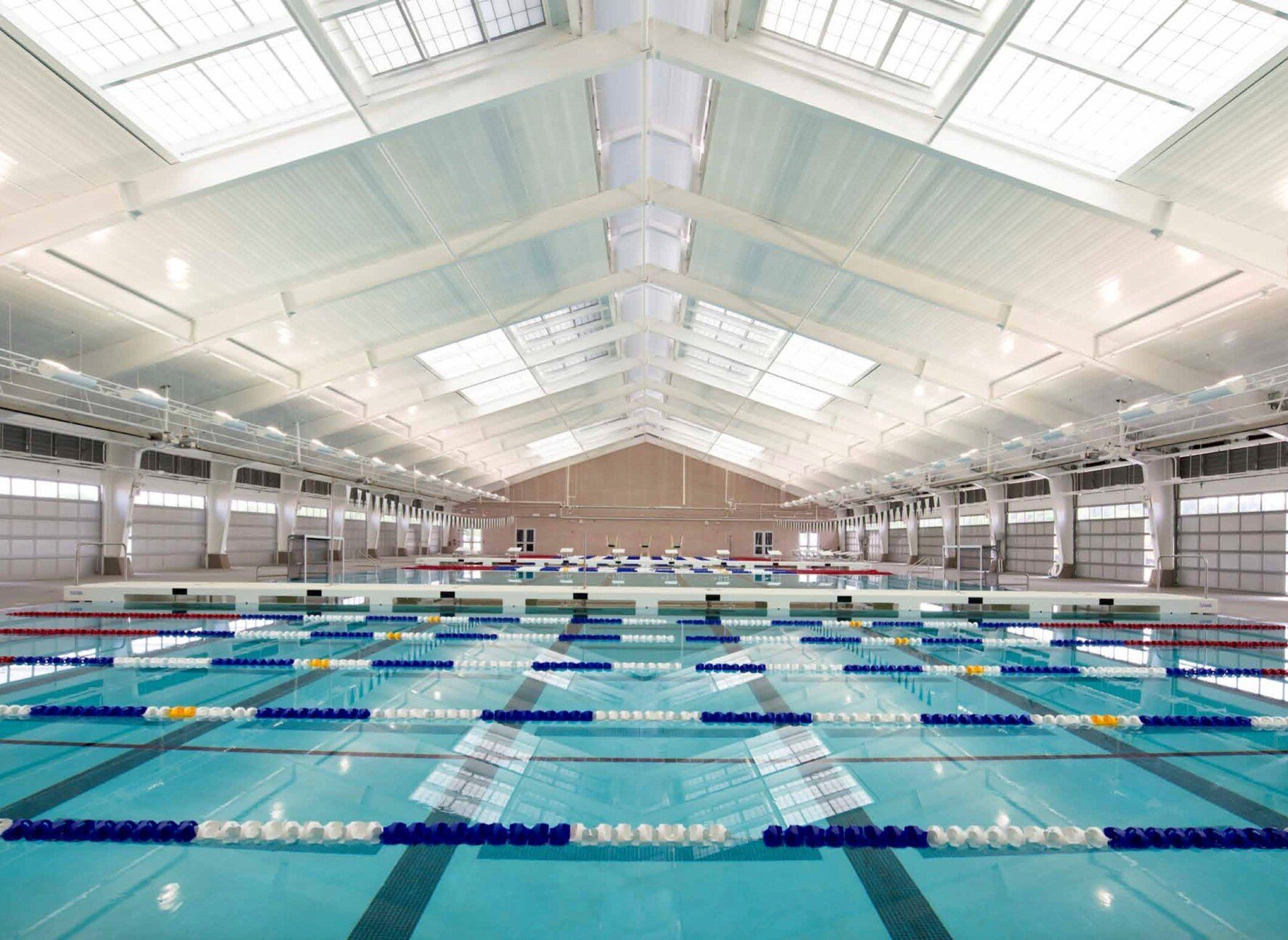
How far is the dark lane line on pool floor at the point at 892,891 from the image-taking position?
2373 millimetres

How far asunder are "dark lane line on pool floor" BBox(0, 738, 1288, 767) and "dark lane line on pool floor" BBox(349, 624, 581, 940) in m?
0.94

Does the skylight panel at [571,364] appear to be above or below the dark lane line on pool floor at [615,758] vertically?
above

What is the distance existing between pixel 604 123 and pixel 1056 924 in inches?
394

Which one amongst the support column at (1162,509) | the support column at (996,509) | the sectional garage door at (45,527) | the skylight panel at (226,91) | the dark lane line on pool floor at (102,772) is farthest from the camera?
the support column at (996,509)

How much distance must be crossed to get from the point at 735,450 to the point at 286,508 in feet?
60.5

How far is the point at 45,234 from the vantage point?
24.7ft

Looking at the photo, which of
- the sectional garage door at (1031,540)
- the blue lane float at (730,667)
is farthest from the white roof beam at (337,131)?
the sectional garage door at (1031,540)

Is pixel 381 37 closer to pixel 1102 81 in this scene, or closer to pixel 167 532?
pixel 1102 81

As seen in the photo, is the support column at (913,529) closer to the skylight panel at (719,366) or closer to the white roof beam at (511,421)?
the skylight panel at (719,366)

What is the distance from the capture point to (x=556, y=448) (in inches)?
1284

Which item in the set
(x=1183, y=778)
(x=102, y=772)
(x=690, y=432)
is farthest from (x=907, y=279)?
(x=690, y=432)

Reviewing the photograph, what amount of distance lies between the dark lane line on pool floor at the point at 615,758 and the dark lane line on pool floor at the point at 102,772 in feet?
0.35

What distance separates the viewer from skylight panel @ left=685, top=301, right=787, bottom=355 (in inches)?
664

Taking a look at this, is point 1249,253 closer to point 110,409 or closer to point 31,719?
point 31,719
